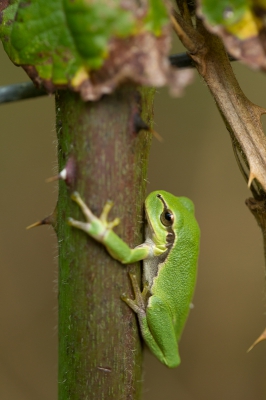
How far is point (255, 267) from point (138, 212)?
194 centimetres

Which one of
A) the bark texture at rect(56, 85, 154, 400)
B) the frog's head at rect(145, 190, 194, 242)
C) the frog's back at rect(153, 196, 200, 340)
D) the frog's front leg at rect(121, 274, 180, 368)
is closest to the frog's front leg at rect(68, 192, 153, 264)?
the bark texture at rect(56, 85, 154, 400)

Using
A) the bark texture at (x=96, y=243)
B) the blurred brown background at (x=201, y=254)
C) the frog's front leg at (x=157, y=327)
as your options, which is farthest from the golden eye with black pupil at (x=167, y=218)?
the blurred brown background at (x=201, y=254)

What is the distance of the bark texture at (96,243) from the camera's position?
34.7 inches

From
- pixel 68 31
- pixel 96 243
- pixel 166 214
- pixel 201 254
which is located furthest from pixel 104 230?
pixel 201 254

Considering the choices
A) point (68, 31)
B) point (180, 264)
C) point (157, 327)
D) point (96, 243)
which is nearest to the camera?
point (68, 31)

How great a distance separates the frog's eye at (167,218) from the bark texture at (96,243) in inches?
15.9

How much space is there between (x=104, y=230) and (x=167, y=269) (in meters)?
0.69

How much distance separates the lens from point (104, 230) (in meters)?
0.90

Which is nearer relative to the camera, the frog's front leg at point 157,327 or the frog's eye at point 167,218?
the frog's front leg at point 157,327

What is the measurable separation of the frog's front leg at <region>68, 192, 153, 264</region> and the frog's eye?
49 centimetres

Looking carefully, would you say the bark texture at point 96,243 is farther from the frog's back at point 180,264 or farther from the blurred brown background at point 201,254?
the blurred brown background at point 201,254

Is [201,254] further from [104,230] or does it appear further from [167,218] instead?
[104,230]

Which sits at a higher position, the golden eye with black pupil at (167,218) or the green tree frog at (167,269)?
the golden eye with black pupil at (167,218)

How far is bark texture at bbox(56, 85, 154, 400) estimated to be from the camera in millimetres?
881
